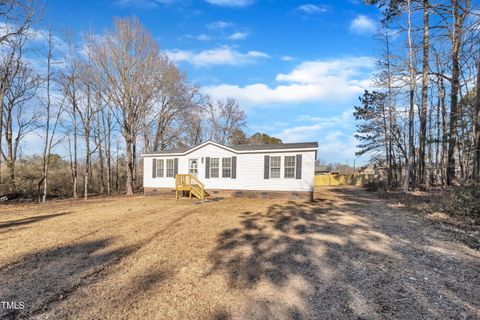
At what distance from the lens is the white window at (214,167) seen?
585 inches

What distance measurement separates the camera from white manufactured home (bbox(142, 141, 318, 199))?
12.9 meters

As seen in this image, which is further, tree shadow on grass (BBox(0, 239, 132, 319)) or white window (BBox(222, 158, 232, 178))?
white window (BBox(222, 158, 232, 178))

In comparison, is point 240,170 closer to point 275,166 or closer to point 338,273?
point 275,166

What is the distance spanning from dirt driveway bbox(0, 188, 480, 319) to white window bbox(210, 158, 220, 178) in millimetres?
7837

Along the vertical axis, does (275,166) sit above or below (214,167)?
above

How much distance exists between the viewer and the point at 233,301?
314cm

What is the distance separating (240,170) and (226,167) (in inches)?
37.5

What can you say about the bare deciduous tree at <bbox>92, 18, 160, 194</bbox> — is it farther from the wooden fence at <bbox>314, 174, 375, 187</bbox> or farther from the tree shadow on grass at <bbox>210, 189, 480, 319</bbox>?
A: the wooden fence at <bbox>314, 174, 375, 187</bbox>

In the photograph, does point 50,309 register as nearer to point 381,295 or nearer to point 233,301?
point 233,301

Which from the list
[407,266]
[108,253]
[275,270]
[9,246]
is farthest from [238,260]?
[9,246]

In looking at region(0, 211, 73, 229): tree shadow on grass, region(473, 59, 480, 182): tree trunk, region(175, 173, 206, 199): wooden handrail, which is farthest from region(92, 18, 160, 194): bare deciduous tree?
region(473, 59, 480, 182): tree trunk

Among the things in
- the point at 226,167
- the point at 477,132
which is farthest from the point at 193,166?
the point at 477,132

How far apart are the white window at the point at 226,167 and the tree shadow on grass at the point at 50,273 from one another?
9544 millimetres

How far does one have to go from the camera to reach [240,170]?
14289 mm
